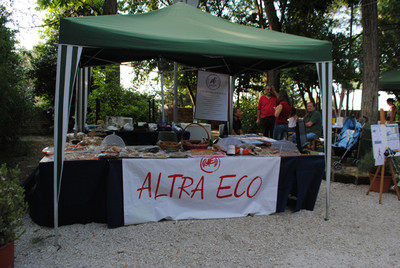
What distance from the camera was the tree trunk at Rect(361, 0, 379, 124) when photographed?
705 cm

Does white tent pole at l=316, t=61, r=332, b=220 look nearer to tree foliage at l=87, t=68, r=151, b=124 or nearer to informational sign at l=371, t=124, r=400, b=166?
informational sign at l=371, t=124, r=400, b=166

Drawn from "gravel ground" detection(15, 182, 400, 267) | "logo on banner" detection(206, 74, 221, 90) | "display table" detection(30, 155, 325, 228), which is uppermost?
"logo on banner" detection(206, 74, 221, 90)

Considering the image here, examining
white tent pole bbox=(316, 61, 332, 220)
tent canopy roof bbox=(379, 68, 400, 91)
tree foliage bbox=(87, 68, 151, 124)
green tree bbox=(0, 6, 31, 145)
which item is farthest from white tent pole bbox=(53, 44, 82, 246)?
tent canopy roof bbox=(379, 68, 400, 91)

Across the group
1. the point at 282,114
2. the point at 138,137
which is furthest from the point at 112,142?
the point at 282,114

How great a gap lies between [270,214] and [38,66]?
11865 mm

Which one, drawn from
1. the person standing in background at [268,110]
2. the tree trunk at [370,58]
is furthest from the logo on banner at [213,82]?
the tree trunk at [370,58]

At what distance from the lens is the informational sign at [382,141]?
4.62m

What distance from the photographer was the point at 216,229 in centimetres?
350

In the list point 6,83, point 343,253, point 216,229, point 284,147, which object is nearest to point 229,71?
point 284,147

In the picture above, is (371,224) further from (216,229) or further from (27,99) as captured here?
(27,99)

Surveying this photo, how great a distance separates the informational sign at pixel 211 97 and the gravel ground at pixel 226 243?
251 cm

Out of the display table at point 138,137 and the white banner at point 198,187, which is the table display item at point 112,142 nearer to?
the white banner at point 198,187

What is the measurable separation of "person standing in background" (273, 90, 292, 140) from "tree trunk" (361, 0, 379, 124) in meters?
2.15

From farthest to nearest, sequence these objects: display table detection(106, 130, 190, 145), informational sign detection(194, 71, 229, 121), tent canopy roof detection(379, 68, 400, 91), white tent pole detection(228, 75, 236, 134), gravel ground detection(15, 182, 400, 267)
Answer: tent canopy roof detection(379, 68, 400, 91) < white tent pole detection(228, 75, 236, 134) < display table detection(106, 130, 190, 145) < informational sign detection(194, 71, 229, 121) < gravel ground detection(15, 182, 400, 267)
